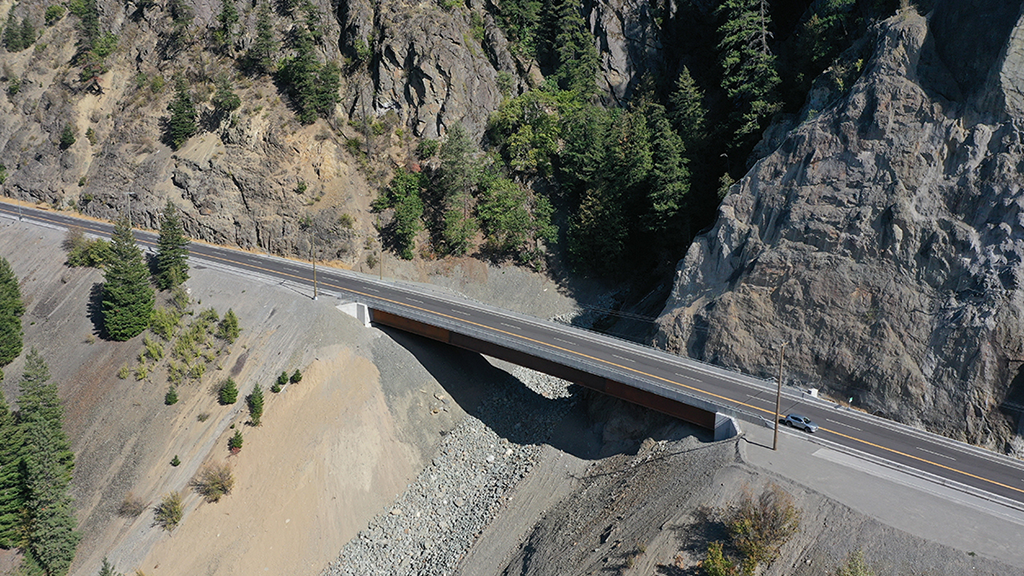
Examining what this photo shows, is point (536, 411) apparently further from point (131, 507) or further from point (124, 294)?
point (124, 294)

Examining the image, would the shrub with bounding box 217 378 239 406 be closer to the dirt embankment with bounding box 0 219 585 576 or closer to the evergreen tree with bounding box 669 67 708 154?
the dirt embankment with bounding box 0 219 585 576

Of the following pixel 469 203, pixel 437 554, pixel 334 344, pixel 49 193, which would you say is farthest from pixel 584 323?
pixel 49 193

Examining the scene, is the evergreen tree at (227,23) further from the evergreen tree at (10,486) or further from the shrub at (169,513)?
the shrub at (169,513)

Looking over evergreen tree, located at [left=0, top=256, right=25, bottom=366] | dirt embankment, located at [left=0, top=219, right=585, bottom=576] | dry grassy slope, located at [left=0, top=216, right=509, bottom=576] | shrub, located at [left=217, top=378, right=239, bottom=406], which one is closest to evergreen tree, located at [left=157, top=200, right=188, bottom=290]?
dirt embankment, located at [left=0, top=219, right=585, bottom=576]

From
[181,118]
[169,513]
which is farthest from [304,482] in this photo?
[181,118]

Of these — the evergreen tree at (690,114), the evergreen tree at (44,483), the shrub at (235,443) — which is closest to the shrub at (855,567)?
the shrub at (235,443)
